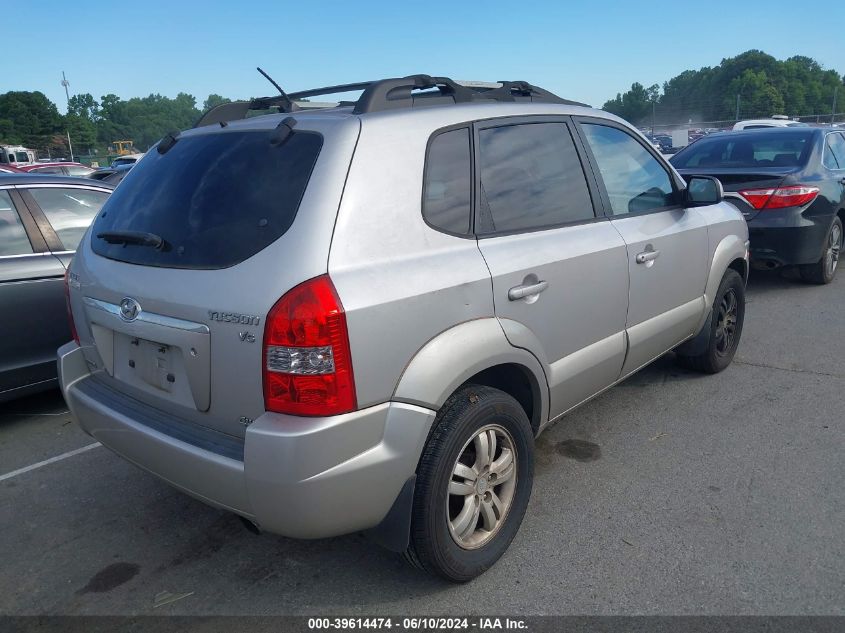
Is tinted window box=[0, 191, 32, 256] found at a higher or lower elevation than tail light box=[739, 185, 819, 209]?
higher

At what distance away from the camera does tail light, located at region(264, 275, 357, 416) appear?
81.6 inches

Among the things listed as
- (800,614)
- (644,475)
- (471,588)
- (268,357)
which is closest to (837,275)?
(644,475)

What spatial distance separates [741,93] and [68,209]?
83.4 meters

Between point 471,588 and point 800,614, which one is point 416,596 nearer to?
point 471,588

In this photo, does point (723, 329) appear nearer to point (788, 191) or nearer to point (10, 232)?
point (788, 191)

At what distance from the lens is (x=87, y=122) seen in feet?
303

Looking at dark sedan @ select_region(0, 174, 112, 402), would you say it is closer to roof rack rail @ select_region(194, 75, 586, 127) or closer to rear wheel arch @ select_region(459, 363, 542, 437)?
roof rack rail @ select_region(194, 75, 586, 127)

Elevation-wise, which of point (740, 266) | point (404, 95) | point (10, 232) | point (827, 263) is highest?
point (404, 95)

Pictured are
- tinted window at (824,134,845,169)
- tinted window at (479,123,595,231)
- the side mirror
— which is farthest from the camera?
tinted window at (824,134,845,169)

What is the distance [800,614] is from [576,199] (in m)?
1.93

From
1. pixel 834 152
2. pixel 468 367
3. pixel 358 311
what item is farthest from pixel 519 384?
Result: pixel 834 152

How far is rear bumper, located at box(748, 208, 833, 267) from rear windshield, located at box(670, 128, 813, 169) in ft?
2.15

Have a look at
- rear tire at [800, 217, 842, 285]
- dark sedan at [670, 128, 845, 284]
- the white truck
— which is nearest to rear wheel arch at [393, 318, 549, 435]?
dark sedan at [670, 128, 845, 284]

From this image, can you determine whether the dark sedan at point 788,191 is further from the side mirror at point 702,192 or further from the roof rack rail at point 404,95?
the roof rack rail at point 404,95
